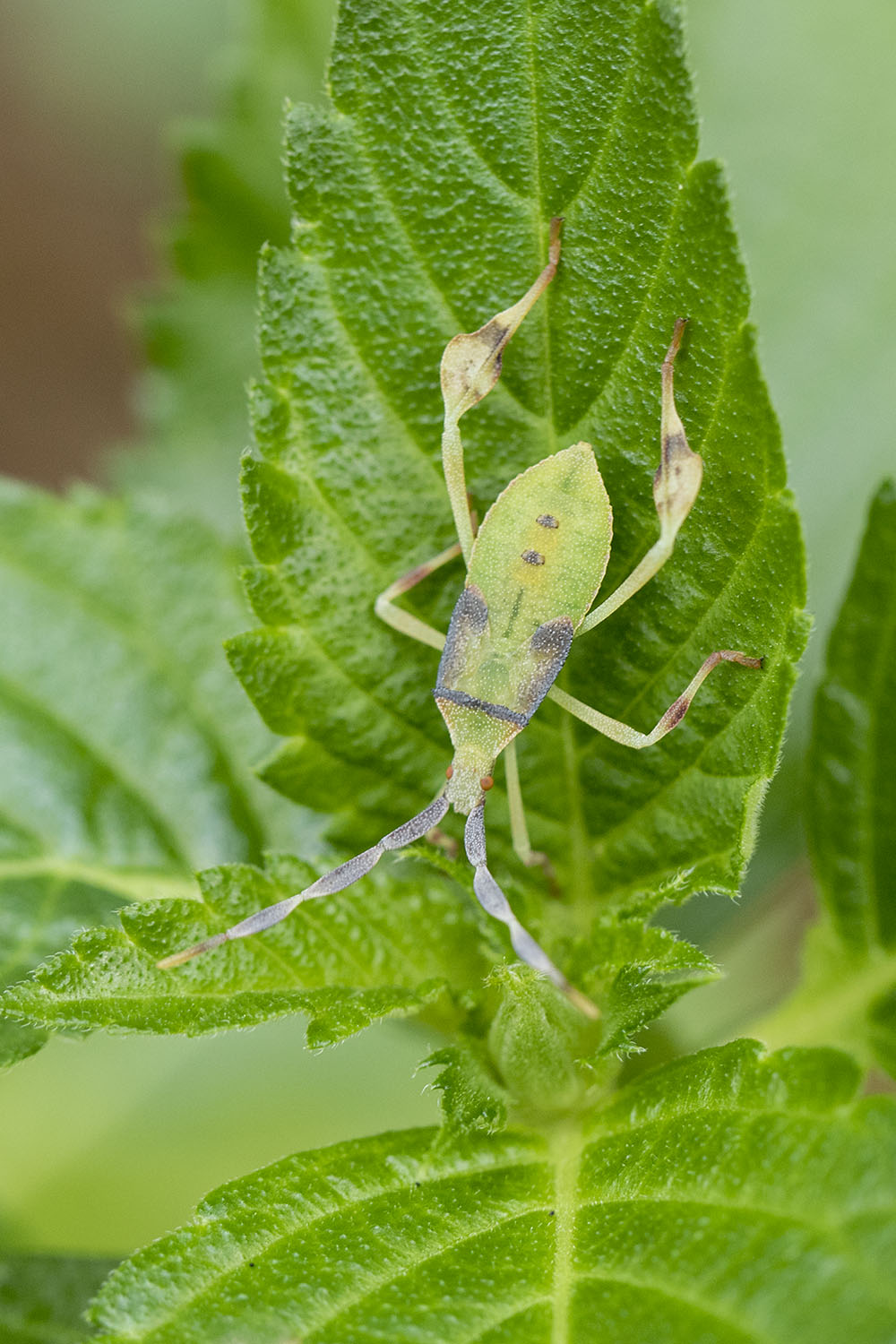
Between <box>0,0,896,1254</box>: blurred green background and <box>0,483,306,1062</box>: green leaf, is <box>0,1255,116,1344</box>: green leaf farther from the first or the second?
<box>0,0,896,1254</box>: blurred green background

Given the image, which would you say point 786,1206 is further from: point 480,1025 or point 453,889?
point 453,889

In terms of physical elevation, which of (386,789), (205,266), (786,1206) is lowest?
(786,1206)

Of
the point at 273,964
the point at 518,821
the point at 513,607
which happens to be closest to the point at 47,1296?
the point at 273,964

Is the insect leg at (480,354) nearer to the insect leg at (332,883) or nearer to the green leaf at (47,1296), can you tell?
the insect leg at (332,883)

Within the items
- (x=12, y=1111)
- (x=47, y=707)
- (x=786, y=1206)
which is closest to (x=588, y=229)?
(x=786, y=1206)

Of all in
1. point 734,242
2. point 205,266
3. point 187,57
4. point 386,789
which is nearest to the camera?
point 734,242

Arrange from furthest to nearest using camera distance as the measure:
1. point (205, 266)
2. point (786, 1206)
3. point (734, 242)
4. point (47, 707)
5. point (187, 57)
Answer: point (187, 57)
point (205, 266)
point (47, 707)
point (734, 242)
point (786, 1206)

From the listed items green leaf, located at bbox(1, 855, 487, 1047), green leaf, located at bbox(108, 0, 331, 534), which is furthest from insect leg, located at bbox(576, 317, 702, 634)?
green leaf, located at bbox(108, 0, 331, 534)
